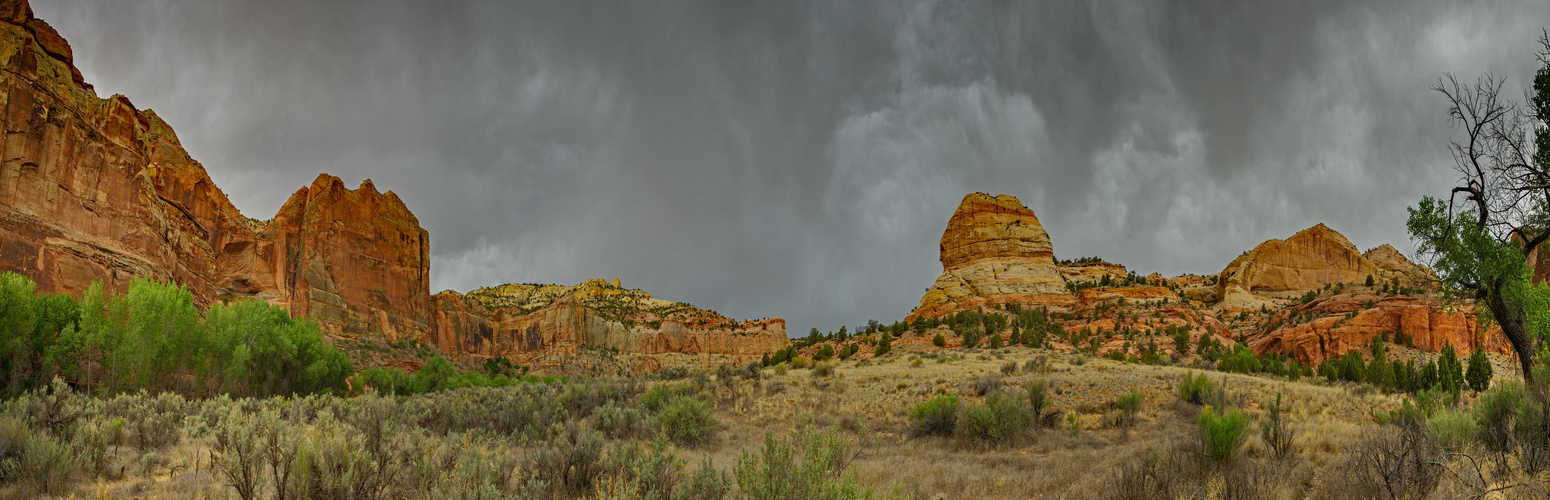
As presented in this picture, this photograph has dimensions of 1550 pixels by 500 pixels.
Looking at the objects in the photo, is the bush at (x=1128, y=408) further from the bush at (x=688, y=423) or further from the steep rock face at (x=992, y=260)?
the steep rock face at (x=992, y=260)

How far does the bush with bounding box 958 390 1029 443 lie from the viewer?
12.4 metres

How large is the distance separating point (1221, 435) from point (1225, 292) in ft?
216

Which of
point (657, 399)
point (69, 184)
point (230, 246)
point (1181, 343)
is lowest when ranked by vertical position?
point (657, 399)

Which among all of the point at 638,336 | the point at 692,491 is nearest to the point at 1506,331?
the point at 692,491

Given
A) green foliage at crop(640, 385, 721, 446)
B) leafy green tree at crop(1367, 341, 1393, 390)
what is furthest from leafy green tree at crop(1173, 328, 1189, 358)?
green foliage at crop(640, 385, 721, 446)

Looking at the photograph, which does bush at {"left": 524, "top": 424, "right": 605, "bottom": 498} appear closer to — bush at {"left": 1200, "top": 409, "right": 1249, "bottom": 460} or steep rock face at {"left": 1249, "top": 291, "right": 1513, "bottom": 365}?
bush at {"left": 1200, "top": 409, "right": 1249, "bottom": 460}

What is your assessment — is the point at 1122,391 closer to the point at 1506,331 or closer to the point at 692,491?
the point at 1506,331

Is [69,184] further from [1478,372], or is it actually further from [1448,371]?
[1478,372]

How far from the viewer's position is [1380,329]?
129 feet

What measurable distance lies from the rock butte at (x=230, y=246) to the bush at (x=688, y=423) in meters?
36.1

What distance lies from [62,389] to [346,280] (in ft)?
206

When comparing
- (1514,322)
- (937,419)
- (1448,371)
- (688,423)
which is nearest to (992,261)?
(1448,371)

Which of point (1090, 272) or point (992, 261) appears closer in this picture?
point (992, 261)

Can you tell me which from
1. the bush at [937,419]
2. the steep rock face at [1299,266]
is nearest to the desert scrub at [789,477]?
the bush at [937,419]
